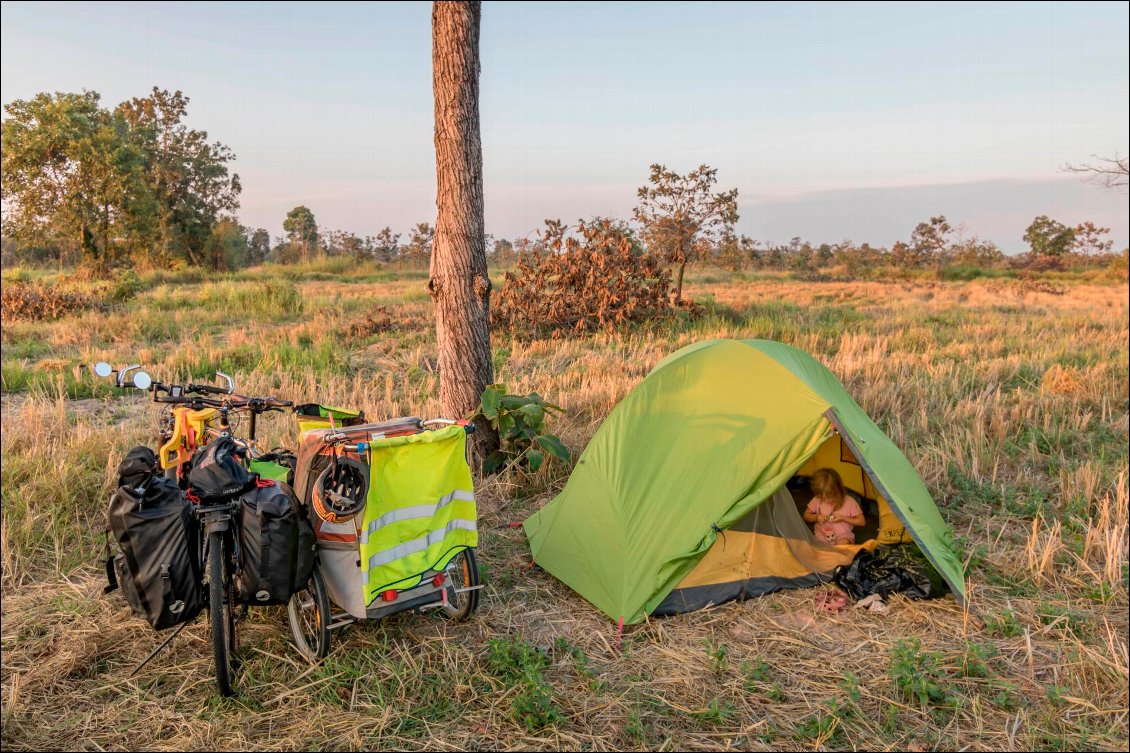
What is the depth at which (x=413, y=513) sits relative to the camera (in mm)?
3650

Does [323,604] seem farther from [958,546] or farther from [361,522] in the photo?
[958,546]

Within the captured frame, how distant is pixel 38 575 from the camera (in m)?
4.78

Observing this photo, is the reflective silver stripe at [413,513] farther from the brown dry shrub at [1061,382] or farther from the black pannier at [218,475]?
the brown dry shrub at [1061,382]

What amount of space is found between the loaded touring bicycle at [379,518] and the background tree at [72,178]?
90.1 feet

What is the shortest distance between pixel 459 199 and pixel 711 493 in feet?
10.9

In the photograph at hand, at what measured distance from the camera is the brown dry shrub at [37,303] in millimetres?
14734

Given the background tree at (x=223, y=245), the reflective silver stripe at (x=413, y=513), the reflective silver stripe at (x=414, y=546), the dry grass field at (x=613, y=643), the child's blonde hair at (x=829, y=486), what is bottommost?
the dry grass field at (x=613, y=643)

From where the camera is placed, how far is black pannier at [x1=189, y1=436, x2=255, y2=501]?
334cm

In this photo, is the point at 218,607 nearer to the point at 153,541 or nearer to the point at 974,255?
the point at 153,541

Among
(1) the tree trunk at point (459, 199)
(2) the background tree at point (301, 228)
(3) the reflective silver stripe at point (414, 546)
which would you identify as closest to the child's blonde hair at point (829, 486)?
(1) the tree trunk at point (459, 199)

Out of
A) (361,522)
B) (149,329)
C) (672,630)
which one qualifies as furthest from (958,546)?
(149,329)

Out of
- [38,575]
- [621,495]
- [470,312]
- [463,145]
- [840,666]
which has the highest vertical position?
[463,145]

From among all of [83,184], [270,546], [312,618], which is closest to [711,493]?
[312,618]

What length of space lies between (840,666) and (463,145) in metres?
4.86
